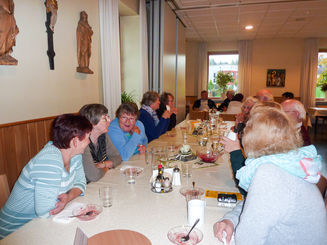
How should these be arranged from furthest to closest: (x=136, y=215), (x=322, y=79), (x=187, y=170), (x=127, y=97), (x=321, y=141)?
(x=322, y=79) → (x=321, y=141) → (x=127, y=97) → (x=187, y=170) → (x=136, y=215)

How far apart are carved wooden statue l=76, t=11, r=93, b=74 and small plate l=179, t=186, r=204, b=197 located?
7.83ft

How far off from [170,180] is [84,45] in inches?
99.1

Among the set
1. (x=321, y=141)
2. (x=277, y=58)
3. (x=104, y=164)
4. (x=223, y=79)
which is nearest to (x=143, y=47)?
(x=104, y=164)

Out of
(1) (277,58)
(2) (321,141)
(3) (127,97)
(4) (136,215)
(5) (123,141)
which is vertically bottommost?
(2) (321,141)

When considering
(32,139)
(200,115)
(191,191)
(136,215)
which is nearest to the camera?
(136,215)

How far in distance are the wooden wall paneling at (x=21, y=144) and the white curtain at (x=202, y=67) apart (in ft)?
27.6

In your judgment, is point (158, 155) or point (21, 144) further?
point (21, 144)

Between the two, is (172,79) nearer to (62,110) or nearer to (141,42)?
(141,42)

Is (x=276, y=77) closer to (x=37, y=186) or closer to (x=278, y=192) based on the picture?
(x=278, y=192)

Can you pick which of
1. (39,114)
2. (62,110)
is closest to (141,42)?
(62,110)

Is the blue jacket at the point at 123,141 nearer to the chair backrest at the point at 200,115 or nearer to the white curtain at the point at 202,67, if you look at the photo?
the chair backrest at the point at 200,115

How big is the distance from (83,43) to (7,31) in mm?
1212

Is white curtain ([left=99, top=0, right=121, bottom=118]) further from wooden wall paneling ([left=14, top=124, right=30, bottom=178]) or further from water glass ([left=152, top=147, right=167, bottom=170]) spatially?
water glass ([left=152, top=147, right=167, bottom=170])

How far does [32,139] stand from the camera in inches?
103
